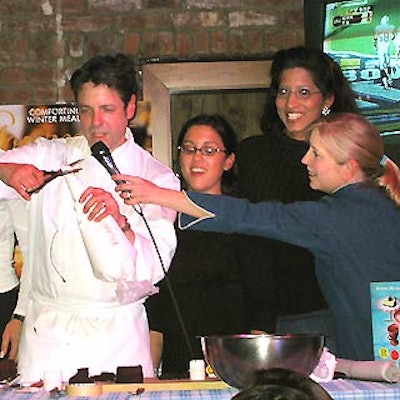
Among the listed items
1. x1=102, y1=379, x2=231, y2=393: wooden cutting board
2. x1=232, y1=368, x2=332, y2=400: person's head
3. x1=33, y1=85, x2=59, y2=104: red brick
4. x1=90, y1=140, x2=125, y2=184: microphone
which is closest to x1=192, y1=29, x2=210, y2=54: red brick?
x1=33, y1=85, x2=59, y2=104: red brick

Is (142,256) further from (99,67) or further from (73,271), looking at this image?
(99,67)

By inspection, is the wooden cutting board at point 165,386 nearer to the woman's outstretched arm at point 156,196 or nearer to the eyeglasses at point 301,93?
the woman's outstretched arm at point 156,196

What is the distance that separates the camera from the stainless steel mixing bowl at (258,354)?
1780 mm

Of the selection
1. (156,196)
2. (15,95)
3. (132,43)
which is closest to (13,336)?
(156,196)

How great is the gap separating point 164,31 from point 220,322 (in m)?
1.84

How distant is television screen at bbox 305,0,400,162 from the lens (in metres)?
3.62

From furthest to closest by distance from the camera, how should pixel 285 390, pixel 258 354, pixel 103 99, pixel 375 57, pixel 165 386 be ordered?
1. pixel 375 57
2. pixel 103 99
3. pixel 165 386
4. pixel 258 354
5. pixel 285 390

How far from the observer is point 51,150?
2.64m

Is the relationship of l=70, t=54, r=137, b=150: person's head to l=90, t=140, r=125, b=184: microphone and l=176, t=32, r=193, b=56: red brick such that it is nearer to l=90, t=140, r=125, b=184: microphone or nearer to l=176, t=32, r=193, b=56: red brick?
l=90, t=140, r=125, b=184: microphone

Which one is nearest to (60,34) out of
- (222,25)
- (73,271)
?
(222,25)

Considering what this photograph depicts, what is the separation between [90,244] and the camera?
239 cm

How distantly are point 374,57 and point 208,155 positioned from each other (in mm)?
1187

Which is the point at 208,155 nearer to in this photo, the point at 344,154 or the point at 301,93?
the point at 301,93

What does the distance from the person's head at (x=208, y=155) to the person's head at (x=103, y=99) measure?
0.25 meters
